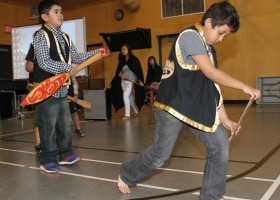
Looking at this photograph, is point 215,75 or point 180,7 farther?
point 180,7

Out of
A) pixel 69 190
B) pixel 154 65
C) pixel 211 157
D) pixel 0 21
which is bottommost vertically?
pixel 69 190

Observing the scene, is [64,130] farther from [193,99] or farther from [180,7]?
[180,7]

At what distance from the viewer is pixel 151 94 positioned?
397 inches

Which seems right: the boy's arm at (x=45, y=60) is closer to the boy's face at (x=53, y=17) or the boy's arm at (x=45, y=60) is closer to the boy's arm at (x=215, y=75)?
the boy's face at (x=53, y=17)

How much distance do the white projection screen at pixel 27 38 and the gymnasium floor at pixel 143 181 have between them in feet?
7.27

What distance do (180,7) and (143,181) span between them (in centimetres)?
971

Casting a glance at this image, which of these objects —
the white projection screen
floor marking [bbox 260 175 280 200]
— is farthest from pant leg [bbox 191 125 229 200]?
the white projection screen

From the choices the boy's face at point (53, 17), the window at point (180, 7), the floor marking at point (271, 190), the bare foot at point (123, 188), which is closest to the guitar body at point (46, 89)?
the boy's face at point (53, 17)

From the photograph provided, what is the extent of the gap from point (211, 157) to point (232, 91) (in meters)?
9.34

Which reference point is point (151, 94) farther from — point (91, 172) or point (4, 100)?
point (91, 172)

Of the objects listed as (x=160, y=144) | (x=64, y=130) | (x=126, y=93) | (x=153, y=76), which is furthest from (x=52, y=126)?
(x=153, y=76)

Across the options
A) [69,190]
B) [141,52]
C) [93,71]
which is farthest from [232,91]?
[69,190]

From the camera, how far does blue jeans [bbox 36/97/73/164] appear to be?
3.23 meters

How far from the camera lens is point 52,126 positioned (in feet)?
10.7
